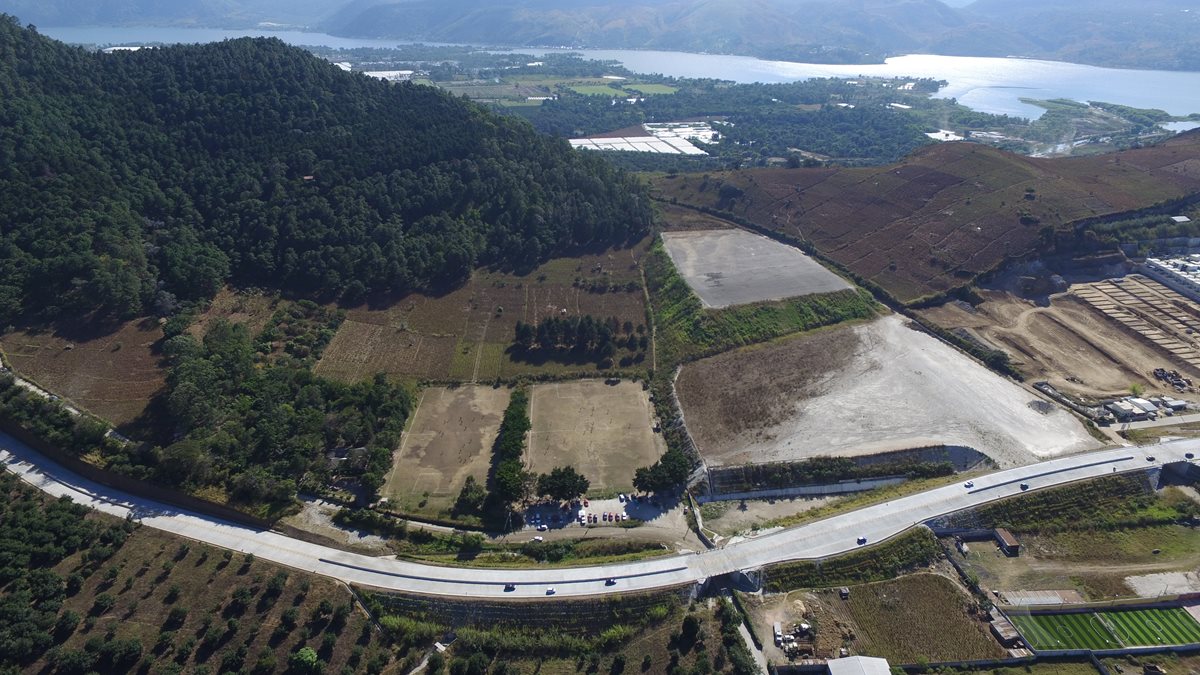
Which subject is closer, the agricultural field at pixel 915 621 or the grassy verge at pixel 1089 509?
the agricultural field at pixel 915 621

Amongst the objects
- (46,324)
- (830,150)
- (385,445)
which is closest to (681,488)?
(385,445)

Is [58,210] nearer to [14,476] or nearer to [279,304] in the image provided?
[279,304]

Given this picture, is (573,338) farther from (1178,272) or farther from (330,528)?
(1178,272)

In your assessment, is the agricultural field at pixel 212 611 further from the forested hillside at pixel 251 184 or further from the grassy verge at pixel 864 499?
the forested hillside at pixel 251 184

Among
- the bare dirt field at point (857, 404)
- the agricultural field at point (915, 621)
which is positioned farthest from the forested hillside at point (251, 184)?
the agricultural field at point (915, 621)

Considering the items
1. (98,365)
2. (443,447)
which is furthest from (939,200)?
(98,365)

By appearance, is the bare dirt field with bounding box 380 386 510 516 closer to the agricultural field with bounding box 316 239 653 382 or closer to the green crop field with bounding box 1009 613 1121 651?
the agricultural field with bounding box 316 239 653 382

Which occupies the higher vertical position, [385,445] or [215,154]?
[215,154]
